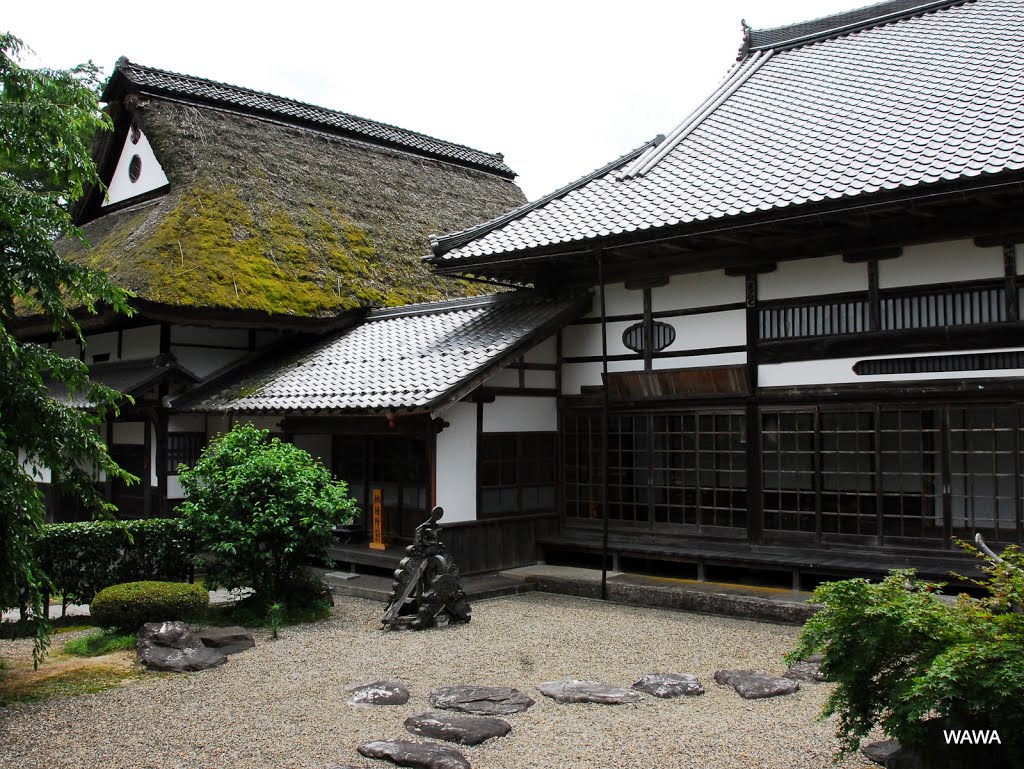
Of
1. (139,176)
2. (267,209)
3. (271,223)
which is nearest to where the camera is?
(271,223)

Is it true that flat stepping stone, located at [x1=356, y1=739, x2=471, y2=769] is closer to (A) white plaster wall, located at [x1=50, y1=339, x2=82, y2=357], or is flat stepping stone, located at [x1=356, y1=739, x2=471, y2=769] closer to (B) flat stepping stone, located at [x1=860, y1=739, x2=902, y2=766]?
(B) flat stepping stone, located at [x1=860, y1=739, x2=902, y2=766]

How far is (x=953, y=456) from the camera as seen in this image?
359 inches

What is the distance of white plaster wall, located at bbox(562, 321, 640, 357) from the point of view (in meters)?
11.4

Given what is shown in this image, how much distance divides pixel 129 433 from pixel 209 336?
2.16 meters

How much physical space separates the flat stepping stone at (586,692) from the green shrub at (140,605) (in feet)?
12.8

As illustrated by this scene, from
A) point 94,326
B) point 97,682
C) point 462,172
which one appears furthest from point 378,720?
point 462,172

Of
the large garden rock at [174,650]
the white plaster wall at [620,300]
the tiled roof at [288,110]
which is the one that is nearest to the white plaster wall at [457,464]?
the white plaster wall at [620,300]

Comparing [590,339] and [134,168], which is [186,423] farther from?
[590,339]

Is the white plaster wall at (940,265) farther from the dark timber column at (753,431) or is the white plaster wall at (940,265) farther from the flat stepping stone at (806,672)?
the flat stepping stone at (806,672)

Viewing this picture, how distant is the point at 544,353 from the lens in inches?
470

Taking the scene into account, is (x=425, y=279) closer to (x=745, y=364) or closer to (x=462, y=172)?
(x=462, y=172)

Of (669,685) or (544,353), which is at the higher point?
(544,353)

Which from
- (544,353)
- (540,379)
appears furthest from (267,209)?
(540,379)

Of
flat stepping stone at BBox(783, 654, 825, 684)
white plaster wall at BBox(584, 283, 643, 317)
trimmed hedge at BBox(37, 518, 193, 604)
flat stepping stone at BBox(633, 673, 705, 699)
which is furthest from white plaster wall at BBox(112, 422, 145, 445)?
flat stepping stone at BBox(783, 654, 825, 684)
